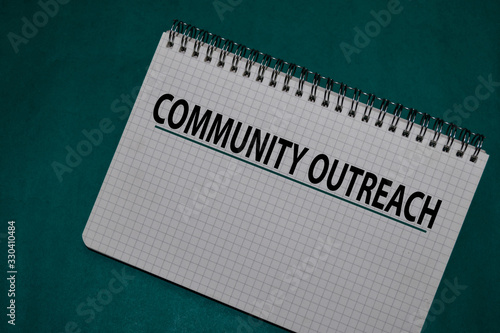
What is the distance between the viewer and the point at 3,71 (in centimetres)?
108

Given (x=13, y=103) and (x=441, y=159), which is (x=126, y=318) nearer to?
(x=13, y=103)

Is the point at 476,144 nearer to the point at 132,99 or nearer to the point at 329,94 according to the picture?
the point at 329,94

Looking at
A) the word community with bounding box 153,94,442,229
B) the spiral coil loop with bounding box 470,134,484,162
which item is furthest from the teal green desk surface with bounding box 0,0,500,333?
the word community with bounding box 153,94,442,229

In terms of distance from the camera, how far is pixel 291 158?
3.09 ft

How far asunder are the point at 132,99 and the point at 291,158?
467 millimetres

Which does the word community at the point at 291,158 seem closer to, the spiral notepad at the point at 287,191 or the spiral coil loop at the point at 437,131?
the spiral notepad at the point at 287,191

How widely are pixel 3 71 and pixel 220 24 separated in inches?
24.1

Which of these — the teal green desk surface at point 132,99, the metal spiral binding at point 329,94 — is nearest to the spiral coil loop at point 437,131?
the metal spiral binding at point 329,94

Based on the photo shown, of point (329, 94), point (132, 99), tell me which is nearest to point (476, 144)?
point (329, 94)

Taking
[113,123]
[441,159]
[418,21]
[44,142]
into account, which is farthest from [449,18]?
[44,142]

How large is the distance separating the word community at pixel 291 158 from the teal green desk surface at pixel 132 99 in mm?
197

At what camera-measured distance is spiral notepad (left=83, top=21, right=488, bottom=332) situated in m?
0.93

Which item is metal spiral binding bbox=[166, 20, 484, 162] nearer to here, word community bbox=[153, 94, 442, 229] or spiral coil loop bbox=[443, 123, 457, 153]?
spiral coil loop bbox=[443, 123, 457, 153]

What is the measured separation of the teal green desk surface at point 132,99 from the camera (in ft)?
3.36
